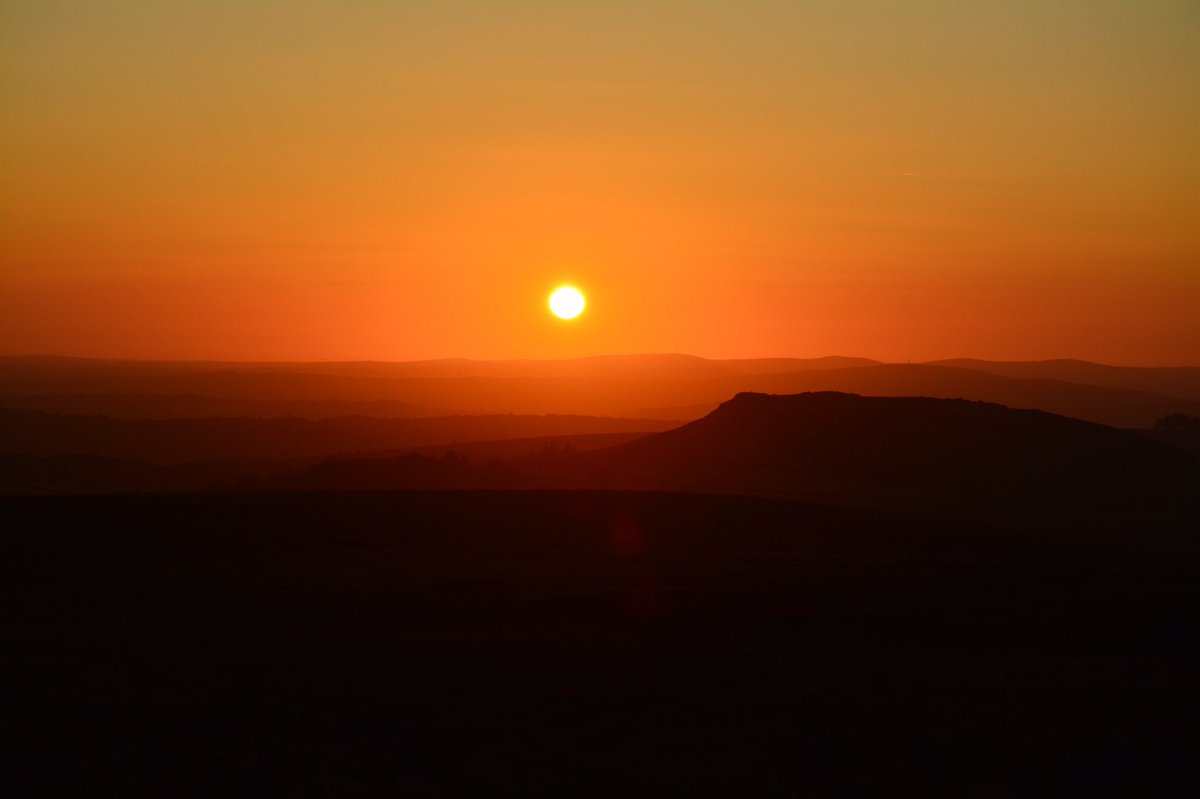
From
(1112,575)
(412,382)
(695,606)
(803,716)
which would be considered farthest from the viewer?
(412,382)

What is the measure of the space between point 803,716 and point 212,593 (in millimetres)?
9830

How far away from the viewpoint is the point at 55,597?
16.4 metres

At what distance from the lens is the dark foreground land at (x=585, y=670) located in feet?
29.6

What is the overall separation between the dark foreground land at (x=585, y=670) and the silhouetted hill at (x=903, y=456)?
17.6 metres

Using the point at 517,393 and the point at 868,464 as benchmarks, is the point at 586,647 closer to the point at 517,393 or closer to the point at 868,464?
the point at 868,464

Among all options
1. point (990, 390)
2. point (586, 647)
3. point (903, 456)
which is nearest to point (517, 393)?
point (990, 390)

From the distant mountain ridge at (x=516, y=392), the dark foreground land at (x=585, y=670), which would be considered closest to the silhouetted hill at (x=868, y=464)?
the dark foreground land at (x=585, y=670)

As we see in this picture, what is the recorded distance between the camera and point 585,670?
11.8 meters

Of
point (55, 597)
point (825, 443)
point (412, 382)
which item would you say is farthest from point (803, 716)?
point (412, 382)

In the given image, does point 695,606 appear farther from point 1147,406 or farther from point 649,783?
point 1147,406

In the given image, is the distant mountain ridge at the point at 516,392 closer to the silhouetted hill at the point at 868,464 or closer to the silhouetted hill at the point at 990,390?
the silhouetted hill at the point at 990,390

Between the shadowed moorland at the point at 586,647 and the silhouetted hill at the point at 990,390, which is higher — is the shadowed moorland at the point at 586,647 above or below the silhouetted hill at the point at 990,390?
below

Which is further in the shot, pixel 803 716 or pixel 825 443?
pixel 825 443

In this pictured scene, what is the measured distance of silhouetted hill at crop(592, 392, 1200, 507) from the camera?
39.5 m
